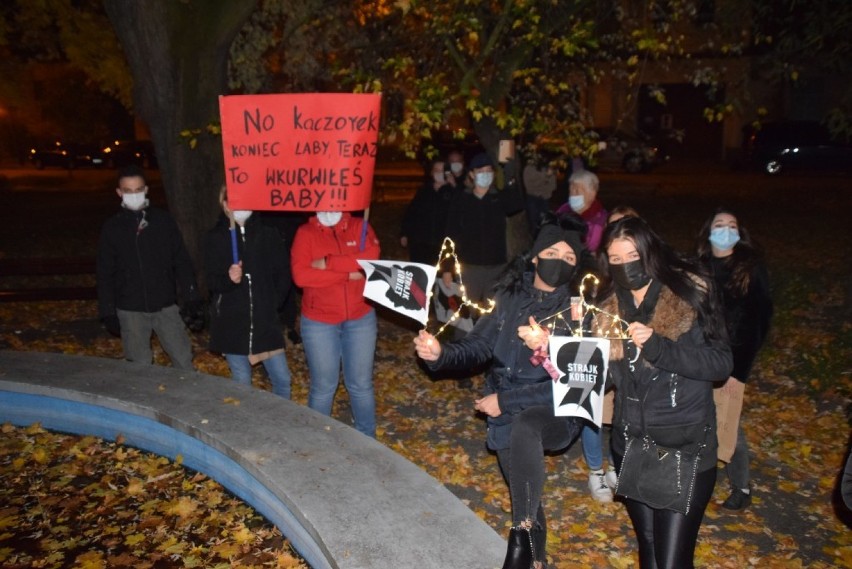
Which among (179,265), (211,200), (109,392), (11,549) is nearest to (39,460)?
(109,392)

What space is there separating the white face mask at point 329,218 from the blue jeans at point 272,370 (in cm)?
115

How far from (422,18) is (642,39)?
167 inches

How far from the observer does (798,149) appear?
28.8 meters

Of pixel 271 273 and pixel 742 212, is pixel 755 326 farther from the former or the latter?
pixel 742 212

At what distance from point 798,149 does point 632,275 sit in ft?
93.4

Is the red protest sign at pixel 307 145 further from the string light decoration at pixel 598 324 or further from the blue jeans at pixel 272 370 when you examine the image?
the string light decoration at pixel 598 324

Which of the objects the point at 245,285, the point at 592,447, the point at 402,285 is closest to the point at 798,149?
the point at 592,447

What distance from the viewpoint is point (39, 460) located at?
5.64m

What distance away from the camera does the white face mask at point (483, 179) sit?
7.29 metres

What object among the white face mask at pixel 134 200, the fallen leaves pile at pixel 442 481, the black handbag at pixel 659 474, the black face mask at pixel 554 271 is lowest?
the fallen leaves pile at pixel 442 481

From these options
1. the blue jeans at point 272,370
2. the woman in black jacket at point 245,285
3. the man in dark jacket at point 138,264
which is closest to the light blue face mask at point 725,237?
the woman in black jacket at point 245,285

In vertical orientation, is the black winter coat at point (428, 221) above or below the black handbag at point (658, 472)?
above

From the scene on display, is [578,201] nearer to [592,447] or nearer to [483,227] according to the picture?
[483,227]

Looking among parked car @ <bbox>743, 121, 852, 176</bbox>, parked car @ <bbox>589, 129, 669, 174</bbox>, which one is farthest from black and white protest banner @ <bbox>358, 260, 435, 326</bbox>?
parked car @ <bbox>743, 121, 852, 176</bbox>
